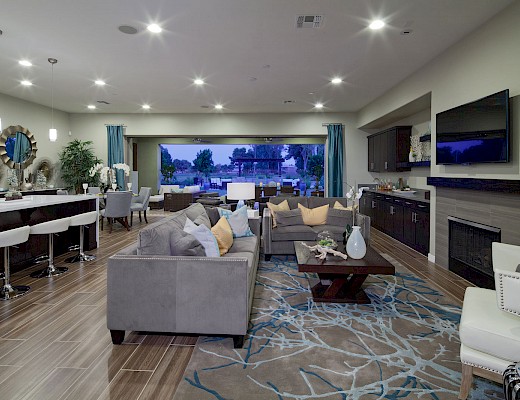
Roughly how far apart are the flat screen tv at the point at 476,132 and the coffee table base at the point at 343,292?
74.0 inches

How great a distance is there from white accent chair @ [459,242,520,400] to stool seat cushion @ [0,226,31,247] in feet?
12.5

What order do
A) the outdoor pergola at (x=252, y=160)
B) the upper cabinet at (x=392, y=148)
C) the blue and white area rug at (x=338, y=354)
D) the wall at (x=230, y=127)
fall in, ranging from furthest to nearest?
1. the outdoor pergola at (x=252, y=160)
2. the wall at (x=230, y=127)
3. the upper cabinet at (x=392, y=148)
4. the blue and white area rug at (x=338, y=354)

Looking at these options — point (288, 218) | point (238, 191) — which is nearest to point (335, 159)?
point (288, 218)

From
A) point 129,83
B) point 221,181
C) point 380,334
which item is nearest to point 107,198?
point 129,83

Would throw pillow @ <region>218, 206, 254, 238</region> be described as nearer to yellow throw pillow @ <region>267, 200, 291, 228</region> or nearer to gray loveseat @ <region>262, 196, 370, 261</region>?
gray loveseat @ <region>262, 196, 370, 261</region>

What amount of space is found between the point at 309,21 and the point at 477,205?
273cm

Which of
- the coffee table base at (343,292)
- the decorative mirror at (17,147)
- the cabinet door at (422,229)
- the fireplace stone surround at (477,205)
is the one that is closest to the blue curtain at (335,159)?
the cabinet door at (422,229)

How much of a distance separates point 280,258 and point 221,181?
11.1m

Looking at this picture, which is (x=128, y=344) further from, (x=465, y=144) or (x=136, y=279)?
(x=465, y=144)

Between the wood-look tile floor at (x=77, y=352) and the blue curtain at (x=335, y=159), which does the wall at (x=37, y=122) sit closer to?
the wood-look tile floor at (x=77, y=352)

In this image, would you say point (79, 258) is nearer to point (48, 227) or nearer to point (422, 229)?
point (48, 227)

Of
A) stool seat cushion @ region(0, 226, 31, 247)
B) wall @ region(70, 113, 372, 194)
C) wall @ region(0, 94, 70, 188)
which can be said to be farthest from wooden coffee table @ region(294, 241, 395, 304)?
Answer: wall @ region(0, 94, 70, 188)

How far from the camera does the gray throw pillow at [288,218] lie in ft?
18.0

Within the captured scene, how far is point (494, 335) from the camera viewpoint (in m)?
1.84
